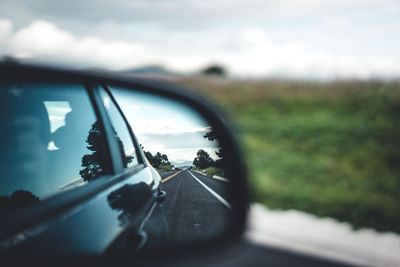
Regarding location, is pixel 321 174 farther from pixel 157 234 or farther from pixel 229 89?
pixel 229 89

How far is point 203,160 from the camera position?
1754 mm

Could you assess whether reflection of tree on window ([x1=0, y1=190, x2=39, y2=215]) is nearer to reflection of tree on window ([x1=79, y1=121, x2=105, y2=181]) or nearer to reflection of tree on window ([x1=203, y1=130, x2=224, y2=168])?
reflection of tree on window ([x1=79, y1=121, x2=105, y2=181])

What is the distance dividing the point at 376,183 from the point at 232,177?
7.13 m

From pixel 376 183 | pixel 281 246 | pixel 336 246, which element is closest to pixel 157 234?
pixel 281 246

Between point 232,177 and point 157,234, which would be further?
point 232,177

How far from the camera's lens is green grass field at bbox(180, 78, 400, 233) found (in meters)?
6.47

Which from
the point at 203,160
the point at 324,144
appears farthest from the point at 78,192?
the point at 324,144

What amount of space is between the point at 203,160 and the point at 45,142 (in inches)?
29.4

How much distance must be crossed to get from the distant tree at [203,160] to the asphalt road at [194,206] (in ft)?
0.18

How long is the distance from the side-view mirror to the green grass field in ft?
2.34

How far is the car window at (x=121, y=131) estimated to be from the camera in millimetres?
2065

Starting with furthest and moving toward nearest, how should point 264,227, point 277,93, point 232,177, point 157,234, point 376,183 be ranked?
1. point 277,93
2. point 376,183
3. point 264,227
4. point 232,177
5. point 157,234

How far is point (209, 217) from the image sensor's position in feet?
5.35

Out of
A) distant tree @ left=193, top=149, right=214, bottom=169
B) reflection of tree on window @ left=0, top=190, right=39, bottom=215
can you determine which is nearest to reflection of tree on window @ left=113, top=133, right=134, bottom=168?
distant tree @ left=193, top=149, right=214, bottom=169
